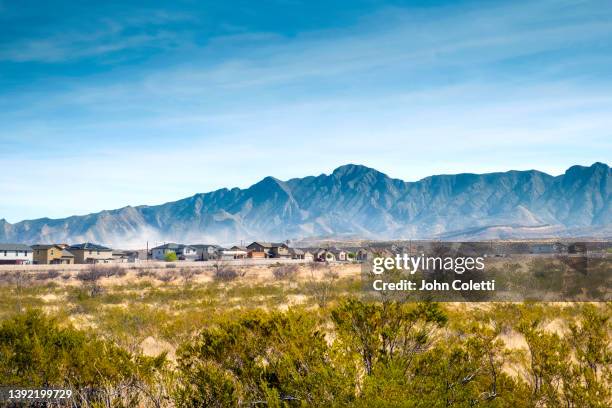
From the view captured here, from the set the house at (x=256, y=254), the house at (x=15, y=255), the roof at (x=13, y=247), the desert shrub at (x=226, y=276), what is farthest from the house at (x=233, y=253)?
the desert shrub at (x=226, y=276)

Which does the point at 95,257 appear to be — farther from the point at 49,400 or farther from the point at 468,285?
the point at 49,400

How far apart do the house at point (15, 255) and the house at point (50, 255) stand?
1565 mm

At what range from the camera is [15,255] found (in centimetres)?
10150

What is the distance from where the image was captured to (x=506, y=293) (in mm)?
32062

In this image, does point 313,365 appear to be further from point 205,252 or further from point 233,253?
point 233,253

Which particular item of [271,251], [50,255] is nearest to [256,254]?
[271,251]

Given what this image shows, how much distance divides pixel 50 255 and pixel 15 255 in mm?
6345

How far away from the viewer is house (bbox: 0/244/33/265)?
98.6 meters

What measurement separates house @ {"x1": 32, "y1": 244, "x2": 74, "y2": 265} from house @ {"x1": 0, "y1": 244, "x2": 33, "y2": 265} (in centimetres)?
156

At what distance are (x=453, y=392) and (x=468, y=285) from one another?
25087 mm

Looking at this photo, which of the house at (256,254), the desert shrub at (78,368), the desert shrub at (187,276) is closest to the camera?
the desert shrub at (78,368)

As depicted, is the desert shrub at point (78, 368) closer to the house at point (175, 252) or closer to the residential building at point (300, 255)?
the residential building at point (300, 255)

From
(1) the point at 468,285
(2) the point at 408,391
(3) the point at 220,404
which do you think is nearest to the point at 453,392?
(2) the point at 408,391

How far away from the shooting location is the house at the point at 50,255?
10488 cm
